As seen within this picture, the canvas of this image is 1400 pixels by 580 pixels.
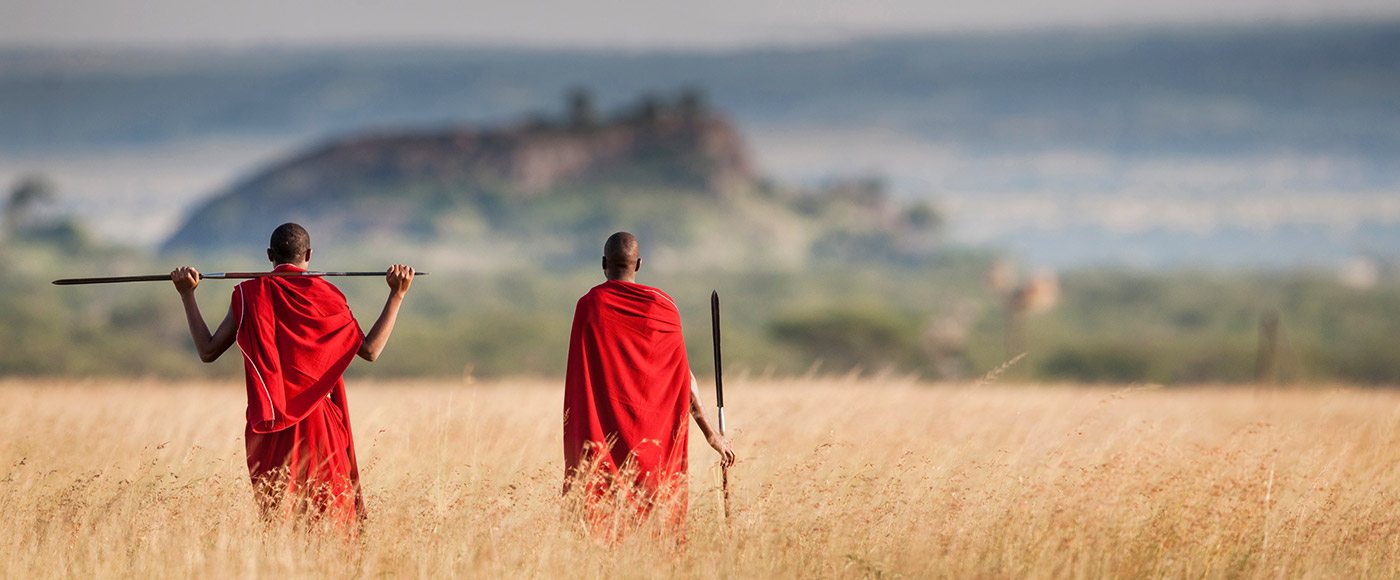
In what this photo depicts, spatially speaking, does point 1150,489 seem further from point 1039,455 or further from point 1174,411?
point 1174,411

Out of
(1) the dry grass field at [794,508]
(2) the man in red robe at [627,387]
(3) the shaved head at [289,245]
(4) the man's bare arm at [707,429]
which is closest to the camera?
(1) the dry grass field at [794,508]

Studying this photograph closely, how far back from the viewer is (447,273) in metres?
195

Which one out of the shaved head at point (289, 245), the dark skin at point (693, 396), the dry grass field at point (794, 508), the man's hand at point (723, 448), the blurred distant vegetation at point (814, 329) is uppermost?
the shaved head at point (289, 245)

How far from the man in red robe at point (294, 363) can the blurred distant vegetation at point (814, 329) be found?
9.58 m

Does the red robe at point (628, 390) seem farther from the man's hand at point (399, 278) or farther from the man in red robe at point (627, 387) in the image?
the man's hand at point (399, 278)

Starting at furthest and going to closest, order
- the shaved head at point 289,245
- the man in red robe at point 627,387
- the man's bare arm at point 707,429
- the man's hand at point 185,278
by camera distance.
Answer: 1. the man's bare arm at point 707,429
2. the man in red robe at point 627,387
3. the shaved head at point 289,245
4. the man's hand at point 185,278

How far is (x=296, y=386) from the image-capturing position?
8102 millimetres

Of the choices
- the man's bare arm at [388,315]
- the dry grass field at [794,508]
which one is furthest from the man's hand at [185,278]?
the dry grass field at [794,508]

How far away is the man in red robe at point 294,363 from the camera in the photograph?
26.5 feet

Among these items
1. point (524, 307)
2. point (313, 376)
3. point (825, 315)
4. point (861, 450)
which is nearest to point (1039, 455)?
point (861, 450)

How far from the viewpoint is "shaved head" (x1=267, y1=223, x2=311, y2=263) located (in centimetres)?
827

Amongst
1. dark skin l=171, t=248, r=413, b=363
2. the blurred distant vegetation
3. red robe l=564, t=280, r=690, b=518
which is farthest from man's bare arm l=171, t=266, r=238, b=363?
the blurred distant vegetation

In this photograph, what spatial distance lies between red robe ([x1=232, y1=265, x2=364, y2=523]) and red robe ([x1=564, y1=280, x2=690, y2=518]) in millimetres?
1139

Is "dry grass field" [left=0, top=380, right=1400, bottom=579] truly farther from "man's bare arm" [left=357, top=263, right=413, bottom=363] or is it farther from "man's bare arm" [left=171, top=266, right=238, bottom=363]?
"man's bare arm" [left=171, top=266, right=238, bottom=363]
